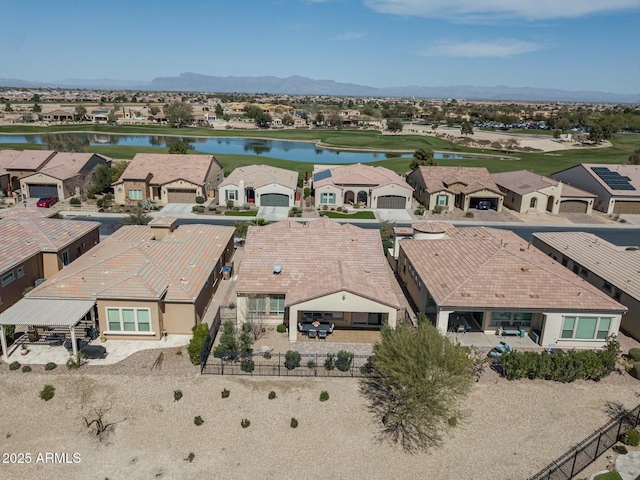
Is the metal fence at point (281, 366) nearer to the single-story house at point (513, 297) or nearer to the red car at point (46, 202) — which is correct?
the single-story house at point (513, 297)

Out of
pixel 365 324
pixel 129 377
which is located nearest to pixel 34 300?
pixel 129 377

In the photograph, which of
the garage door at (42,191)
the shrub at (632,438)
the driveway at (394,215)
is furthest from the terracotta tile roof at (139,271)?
the garage door at (42,191)

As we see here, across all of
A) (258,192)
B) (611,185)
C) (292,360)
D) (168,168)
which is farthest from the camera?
(168,168)

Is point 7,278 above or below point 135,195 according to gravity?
above

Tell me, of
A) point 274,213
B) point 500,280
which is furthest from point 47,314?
point 274,213

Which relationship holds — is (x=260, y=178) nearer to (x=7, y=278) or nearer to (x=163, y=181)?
(x=163, y=181)
